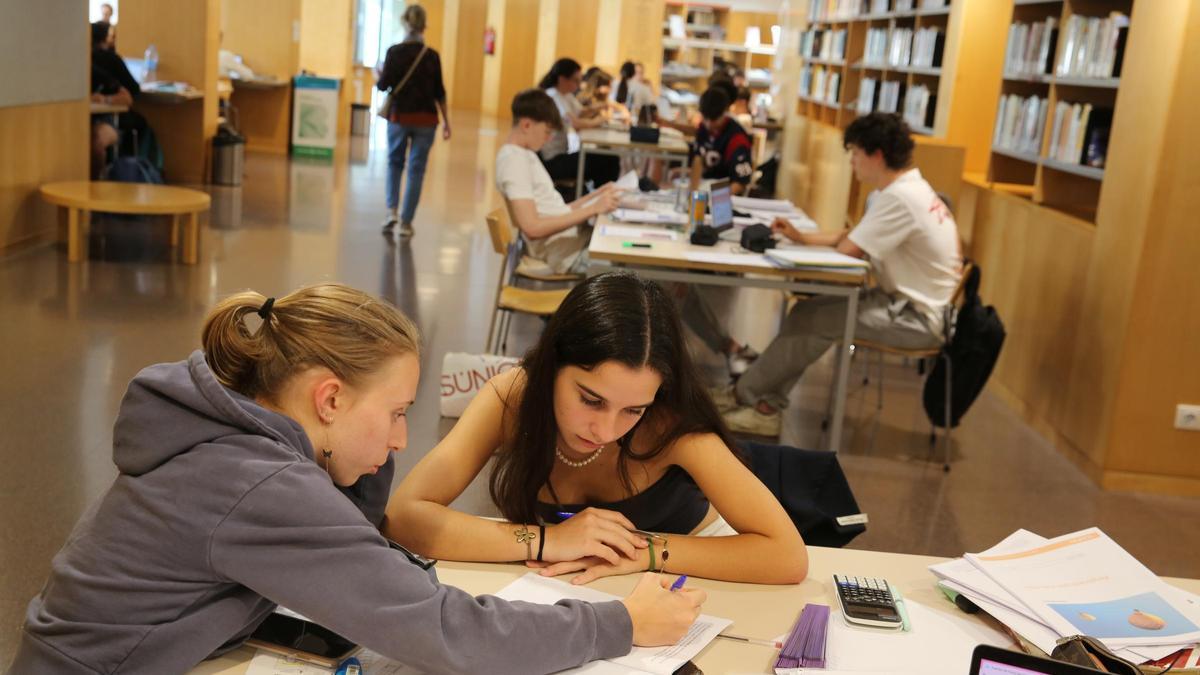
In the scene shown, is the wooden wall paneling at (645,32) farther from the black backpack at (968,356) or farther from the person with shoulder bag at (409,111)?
the black backpack at (968,356)

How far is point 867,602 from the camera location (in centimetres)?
175

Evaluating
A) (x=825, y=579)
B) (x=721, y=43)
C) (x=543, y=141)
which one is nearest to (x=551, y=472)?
(x=825, y=579)

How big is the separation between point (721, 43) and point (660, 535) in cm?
1628

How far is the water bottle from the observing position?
10016 mm

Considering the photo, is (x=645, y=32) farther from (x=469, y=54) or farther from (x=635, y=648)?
(x=635, y=648)

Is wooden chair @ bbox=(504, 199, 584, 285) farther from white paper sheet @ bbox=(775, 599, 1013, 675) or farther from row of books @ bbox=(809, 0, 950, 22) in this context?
white paper sheet @ bbox=(775, 599, 1013, 675)

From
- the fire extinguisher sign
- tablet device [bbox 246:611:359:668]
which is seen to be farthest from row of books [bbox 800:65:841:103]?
the fire extinguisher sign

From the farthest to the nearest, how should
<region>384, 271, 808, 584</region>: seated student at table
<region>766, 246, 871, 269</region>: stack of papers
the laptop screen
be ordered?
1. the laptop screen
2. <region>766, 246, 871, 269</region>: stack of papers
3. <region>384, 271, 808, 584</region>: seated student at table

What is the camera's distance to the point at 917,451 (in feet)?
16.2

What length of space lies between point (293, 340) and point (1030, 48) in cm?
544

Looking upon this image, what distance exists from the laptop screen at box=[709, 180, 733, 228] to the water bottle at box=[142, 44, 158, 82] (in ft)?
21.6

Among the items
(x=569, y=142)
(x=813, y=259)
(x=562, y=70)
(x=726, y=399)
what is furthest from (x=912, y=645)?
(x=562, y=70)

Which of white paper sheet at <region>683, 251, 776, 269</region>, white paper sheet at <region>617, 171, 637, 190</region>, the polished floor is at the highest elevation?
white paper sheet at <region>617, 171, 637, 190</region>

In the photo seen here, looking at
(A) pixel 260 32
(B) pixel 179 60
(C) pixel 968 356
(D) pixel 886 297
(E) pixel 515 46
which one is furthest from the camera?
(E) pixel 515 46
